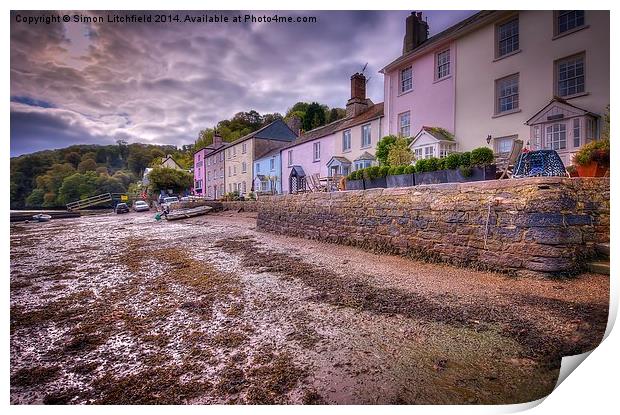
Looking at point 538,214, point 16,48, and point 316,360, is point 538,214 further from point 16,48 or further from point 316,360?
point 16,48

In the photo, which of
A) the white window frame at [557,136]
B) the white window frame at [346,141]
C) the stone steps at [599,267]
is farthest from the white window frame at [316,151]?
the stone steps at [599,267]

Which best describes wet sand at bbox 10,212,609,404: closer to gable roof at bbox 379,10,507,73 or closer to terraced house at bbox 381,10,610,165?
terraced house at bbox 381,10,610,165

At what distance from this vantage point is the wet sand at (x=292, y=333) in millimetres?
1200

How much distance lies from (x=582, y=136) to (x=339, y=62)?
3835 mm

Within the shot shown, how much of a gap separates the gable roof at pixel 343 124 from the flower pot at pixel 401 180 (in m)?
4.76

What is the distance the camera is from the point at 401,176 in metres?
4.47

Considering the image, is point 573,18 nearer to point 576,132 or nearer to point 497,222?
point 497,222

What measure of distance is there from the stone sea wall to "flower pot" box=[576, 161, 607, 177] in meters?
0.19

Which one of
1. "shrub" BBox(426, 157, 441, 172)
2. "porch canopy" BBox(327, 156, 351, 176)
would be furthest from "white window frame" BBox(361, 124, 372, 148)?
Result: "shrub" BBox(426, 157, 441, 172)

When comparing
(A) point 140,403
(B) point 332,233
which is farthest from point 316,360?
(B) point 332,233

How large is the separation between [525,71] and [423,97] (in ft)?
8.94

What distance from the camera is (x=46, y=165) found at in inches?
80.2

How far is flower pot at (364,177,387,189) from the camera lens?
482 cm

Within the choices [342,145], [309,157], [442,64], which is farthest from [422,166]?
[309,157]
